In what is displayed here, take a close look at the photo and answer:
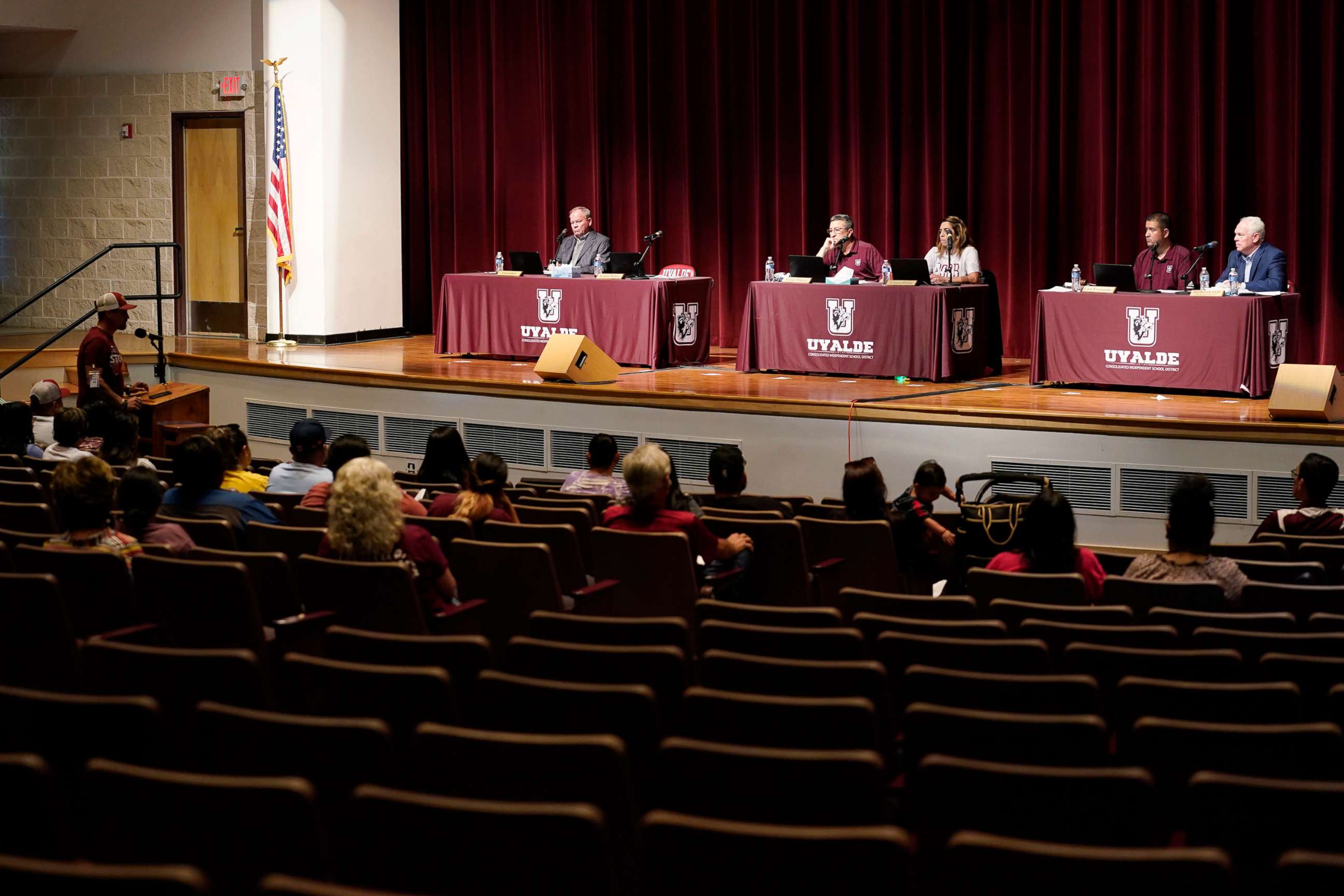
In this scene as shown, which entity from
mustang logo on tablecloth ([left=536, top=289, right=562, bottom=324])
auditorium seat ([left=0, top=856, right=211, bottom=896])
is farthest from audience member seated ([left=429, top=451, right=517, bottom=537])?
mustang logo on tablecloth ([left=536, top=289, right=562, bottom=324])

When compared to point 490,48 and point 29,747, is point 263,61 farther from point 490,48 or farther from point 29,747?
point 29,747

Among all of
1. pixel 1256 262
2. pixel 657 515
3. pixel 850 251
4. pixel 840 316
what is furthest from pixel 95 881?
pixel 850 251

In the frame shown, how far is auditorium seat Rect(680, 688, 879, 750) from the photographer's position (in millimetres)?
2805

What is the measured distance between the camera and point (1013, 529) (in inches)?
215

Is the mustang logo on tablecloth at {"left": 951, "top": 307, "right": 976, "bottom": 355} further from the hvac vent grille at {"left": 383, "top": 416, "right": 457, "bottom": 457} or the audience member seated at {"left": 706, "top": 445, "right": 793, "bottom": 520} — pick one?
the audience member seated at {"left": 706, "top": 445, "right": 793, "bottom": 520}

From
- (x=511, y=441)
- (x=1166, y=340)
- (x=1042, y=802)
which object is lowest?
(x=1042, y=802)

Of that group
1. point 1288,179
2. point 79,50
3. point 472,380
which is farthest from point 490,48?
point 1288,179

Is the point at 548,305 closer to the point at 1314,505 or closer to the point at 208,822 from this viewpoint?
the point at 1314,505

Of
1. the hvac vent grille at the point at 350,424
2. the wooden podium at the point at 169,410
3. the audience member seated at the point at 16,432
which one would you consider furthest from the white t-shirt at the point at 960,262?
the audience member seated at the point at 16,432

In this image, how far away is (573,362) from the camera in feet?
31.2

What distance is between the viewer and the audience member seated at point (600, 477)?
6.10 m

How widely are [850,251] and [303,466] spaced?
555 centimetres

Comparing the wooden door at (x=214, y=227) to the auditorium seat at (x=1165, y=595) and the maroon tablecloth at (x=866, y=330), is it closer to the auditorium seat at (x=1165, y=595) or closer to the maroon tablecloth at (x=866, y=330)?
the maroon tablecloth at (x=866, y=330)

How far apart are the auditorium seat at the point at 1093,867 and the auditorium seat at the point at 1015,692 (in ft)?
3.39
